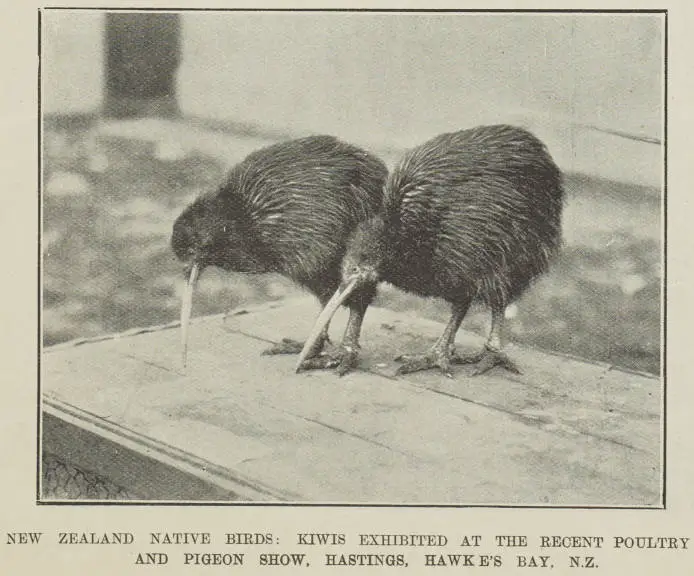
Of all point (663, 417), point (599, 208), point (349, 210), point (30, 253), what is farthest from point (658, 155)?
point (30, 253)

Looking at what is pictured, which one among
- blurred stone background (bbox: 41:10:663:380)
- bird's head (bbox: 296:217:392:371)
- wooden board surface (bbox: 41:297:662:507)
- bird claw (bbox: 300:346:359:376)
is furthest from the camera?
bird claw (bbox: 300:346:359:376)

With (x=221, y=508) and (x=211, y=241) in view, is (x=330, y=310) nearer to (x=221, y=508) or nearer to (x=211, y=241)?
(x=211, y=241)

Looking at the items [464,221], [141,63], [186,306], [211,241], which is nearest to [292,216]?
[211,241]

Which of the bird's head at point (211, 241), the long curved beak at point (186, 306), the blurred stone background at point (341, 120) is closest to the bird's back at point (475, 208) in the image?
the blurred stone background at point (341, 120)

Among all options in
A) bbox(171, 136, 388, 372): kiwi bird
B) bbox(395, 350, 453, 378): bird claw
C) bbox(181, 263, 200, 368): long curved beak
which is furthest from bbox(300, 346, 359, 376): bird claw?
bbox(181, 263, 200, 368): long curved beak

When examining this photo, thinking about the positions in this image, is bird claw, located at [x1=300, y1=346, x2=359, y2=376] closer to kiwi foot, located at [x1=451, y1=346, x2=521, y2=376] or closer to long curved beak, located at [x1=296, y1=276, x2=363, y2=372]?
long curved beak, located at [x1=296, y1=276, x2=363, y2=372]

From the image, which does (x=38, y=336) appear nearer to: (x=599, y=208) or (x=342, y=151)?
(x=342, y=151)
